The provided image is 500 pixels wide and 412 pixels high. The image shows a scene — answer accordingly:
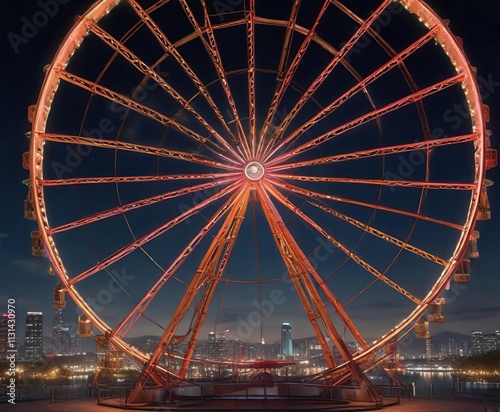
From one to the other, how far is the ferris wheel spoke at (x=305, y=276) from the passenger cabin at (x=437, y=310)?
3070mm

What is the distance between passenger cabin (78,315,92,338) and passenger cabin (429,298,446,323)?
1342 cm

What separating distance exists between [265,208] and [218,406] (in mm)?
8145

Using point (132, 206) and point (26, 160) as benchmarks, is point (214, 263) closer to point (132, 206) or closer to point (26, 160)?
point (132, 206)

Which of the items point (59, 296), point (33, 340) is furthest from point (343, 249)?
point (33, 340)

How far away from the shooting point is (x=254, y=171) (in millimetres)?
26062

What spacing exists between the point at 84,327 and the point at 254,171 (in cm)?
913

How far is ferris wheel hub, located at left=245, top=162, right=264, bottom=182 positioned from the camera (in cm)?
2605

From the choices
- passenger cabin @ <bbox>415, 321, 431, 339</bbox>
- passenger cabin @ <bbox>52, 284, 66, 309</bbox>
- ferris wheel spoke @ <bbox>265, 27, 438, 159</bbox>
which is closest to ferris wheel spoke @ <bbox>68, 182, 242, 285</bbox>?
passenger cabin @ <bbox>52, 284, 66, 309</bbox>

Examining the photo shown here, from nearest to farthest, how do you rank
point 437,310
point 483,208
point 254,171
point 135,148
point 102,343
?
point 483,208 < point 437,310 < point 102,343 < point 135,148 < point 254,171

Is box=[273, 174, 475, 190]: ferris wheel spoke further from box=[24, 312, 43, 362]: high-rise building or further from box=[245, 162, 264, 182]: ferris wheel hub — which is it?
box=[24, 312, 43, 362]: high-rise building

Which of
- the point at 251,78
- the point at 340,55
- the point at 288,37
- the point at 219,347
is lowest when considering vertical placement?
the point at 219,347

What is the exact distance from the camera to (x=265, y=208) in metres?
27.0

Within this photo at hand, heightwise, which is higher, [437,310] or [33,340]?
[437,310]

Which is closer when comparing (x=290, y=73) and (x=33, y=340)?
(x=290, y=73)
